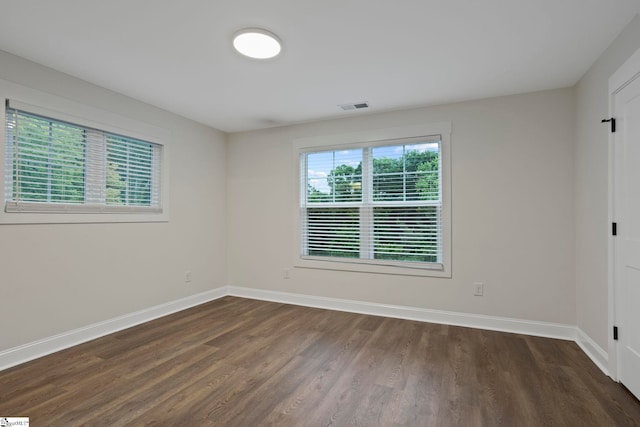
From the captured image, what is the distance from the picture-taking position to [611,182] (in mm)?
2342

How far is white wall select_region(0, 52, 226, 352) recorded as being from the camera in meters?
2.60

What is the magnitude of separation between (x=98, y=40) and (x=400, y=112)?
306 centimetres

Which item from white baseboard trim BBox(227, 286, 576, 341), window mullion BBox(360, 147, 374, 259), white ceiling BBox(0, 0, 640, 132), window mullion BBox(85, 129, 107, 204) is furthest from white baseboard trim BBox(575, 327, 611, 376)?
window mullion BBox(85, 129, 107, 204)

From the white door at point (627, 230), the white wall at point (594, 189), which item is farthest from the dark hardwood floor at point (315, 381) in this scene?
the white wall at point (594, 189)

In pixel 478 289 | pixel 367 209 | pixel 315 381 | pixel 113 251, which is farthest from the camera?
pixel 367 209

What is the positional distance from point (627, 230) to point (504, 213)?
120 centimetres

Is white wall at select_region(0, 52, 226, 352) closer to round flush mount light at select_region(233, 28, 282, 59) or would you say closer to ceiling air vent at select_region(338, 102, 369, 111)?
round flush mount light at select_region(233, 28, 282, 59)

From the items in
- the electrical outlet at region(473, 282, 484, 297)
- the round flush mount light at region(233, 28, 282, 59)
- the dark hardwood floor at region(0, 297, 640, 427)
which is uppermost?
the round flush mount light at region(233, 28, 282, 59)

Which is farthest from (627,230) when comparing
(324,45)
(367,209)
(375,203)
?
(324,45)

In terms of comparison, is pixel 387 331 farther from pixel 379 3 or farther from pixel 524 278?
pixel 379 3

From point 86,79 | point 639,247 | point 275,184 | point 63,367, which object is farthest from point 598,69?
point 63,367

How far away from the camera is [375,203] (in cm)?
398

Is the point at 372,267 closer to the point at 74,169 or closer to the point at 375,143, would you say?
the point at 375,143

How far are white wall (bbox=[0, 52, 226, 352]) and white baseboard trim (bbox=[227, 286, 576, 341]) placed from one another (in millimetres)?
1063
